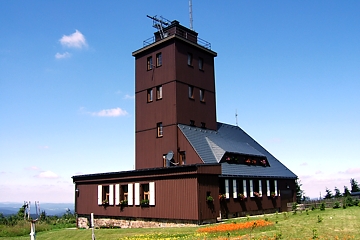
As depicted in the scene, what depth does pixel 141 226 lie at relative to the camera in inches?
1178

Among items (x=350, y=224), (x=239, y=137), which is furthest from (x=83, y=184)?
(x=350, y=224)

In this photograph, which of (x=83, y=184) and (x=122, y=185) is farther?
(x=83, y=184)

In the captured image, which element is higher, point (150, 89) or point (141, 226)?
point (150, 89)

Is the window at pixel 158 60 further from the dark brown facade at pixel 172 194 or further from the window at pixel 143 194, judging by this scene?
the window at pixel 143 194

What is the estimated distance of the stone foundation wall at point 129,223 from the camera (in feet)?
89.5

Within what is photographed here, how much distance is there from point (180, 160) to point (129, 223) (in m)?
6.86

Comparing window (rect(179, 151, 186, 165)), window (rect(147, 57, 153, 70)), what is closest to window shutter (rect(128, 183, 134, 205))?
window (rect(179, 151, 186, 165))

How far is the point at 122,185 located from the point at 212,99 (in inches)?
532

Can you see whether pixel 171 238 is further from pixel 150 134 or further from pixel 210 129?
pixel 210 129

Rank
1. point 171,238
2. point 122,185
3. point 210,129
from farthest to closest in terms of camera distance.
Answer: point 210,129
point 122,185
point 171,238

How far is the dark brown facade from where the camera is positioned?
2625 cm

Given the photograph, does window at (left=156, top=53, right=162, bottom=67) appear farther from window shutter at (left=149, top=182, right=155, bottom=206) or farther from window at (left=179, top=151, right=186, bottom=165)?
window shutter at (left=149, top=182, right=155, bottom=206)

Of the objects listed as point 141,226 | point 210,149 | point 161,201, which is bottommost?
point 141,226

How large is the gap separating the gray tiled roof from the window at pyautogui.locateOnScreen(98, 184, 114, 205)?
8164mm
